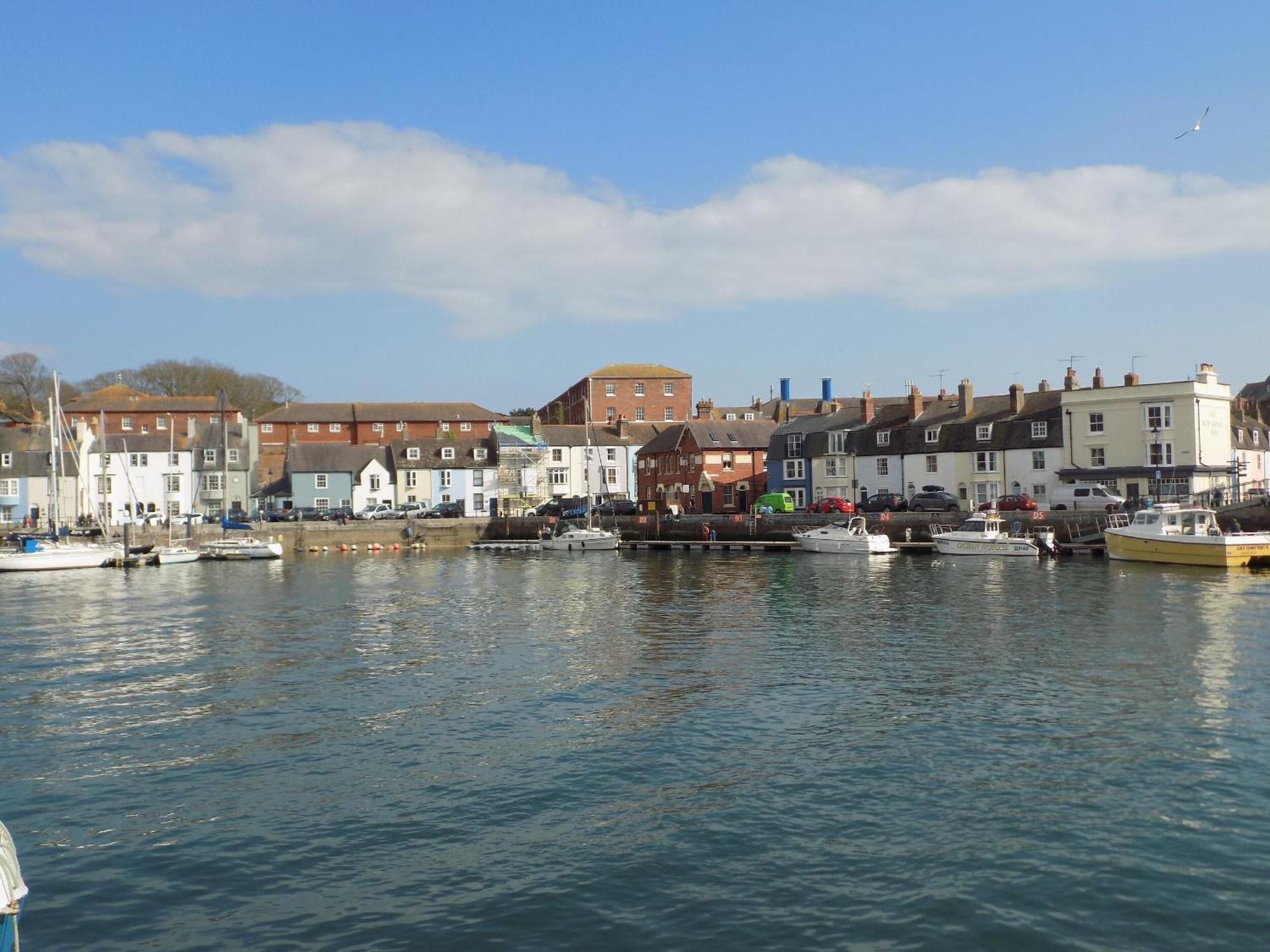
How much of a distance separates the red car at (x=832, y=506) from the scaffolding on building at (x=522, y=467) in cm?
3338

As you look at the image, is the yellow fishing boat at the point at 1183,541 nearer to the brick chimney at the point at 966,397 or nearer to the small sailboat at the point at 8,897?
the brick chimney at the point at 966,397

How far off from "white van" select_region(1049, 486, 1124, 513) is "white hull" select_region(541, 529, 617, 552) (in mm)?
31865

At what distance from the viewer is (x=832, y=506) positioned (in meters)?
79.6

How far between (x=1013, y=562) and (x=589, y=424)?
66.6 metres

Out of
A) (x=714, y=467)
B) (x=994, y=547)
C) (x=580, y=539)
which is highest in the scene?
(x=714, y=467)

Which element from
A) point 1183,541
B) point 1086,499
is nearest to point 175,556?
point 1086,499

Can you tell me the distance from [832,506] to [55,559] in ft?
178

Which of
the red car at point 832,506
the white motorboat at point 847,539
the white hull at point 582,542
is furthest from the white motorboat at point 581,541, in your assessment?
the red car at point 832,506

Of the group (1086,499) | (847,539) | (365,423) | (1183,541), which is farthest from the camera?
(365,423)

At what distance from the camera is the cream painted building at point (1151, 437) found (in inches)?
2790

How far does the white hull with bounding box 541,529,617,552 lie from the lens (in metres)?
81.1

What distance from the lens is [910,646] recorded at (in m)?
31.7

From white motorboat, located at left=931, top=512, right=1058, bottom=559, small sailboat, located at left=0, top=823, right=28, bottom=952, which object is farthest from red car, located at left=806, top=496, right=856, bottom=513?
small sailboat, located at left=0, top=823, right=28, bottom=952

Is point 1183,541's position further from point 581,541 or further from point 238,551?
point 238,551
